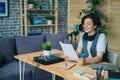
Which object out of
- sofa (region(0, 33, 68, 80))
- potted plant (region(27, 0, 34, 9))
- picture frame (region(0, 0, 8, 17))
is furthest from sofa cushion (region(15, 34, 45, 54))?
potted plant (region(27, 0, 34, 9))

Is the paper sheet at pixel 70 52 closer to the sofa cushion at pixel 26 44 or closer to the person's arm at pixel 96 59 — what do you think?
the person's arm at pixel 96 59

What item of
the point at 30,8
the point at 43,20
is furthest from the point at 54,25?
the point at 30,8

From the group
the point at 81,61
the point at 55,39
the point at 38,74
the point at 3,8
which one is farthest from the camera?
the point at 3,8

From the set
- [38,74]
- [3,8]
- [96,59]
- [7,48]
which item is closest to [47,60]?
[96,59]

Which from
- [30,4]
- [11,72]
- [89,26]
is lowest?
[11,72]

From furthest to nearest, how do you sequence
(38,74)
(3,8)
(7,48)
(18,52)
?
(3,8), (18,52), (7,48), (38,74)

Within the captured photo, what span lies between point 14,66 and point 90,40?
148cm

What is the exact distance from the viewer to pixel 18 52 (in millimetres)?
3984

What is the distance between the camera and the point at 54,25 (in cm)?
601

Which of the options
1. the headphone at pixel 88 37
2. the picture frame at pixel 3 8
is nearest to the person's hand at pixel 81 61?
the headphone at pixel 88 37

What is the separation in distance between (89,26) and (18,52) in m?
1.72

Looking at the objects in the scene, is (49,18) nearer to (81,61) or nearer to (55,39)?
(55,39)

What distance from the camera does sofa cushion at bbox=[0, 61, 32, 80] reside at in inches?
127

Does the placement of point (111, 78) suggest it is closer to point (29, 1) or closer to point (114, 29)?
point (114, 29)
